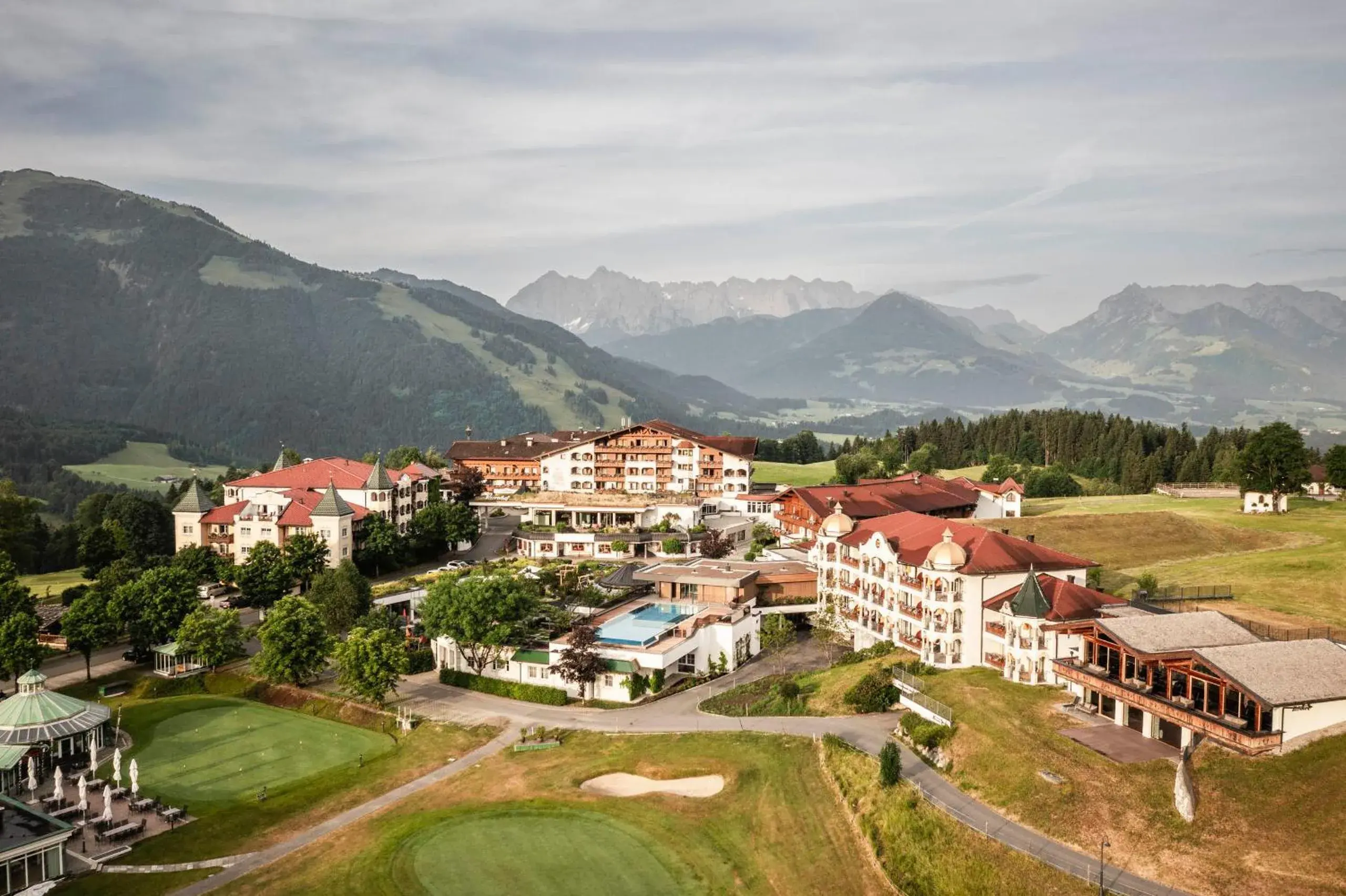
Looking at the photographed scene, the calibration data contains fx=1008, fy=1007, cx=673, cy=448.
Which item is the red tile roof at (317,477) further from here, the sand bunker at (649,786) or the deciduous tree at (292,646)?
the sand bunker at (649,786)

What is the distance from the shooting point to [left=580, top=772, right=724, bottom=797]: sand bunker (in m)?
45.2

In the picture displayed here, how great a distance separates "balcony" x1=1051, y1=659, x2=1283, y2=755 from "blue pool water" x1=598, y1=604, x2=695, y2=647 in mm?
25103

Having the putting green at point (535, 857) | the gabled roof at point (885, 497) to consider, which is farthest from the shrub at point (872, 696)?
the gabled roof at point (885, 497)

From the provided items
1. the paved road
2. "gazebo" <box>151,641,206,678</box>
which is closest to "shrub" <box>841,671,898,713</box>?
the paved road

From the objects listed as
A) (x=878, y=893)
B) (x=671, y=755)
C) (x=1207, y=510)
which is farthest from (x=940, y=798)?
(x=1207, y=510)

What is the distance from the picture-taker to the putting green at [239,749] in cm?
4909

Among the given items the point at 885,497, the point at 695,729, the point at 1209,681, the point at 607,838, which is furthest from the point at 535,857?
the point at 885,497

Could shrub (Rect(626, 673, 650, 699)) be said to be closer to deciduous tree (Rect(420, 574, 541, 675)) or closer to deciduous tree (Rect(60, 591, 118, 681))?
deciduous tree (Rect(420, 574, 541, 675))

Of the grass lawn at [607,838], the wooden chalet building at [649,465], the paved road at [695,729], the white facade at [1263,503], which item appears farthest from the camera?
the wooden chalet building at [649,465]

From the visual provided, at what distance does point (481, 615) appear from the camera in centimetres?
6244

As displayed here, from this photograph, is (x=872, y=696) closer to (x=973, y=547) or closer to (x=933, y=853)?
(x=973, y=547)

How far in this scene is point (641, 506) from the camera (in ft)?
341

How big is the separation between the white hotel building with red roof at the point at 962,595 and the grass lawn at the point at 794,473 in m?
66.6

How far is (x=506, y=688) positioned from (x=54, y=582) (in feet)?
196
